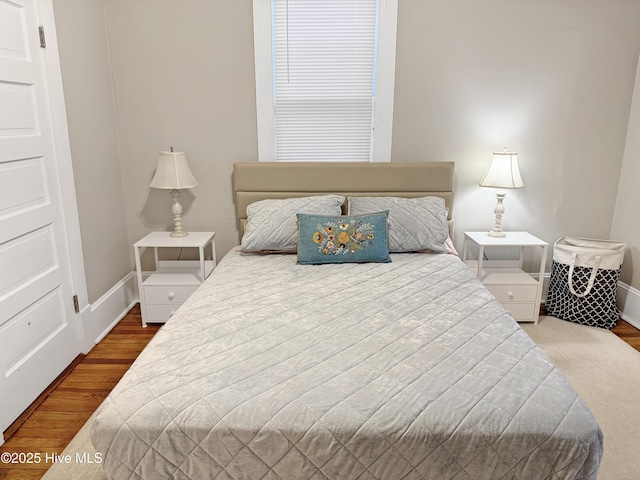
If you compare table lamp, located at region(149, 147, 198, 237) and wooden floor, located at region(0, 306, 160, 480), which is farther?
table lamp, located at region(149, 147, 198, 237)

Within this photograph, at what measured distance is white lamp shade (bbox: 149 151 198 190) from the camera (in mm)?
3092

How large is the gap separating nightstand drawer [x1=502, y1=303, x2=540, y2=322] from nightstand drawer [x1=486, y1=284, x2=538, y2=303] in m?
0.04

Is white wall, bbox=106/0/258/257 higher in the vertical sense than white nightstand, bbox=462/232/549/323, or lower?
higher

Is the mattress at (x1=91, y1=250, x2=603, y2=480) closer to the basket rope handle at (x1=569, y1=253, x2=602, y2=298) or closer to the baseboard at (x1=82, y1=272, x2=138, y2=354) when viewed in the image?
the baseboard at (x1=82, y1=272, x2=138, y2=354)

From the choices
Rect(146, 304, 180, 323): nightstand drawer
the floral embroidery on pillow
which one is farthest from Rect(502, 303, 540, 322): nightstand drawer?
Rect(146, 304, 180, 323): nightstand drawer

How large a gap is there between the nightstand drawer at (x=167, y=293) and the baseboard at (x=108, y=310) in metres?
0.26

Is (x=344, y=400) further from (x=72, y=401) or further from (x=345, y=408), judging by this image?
(x=72, y=401)

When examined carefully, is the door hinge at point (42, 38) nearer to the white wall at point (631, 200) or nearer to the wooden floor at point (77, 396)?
the wooden floor at point (77, 396)

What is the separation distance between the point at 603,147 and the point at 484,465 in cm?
284

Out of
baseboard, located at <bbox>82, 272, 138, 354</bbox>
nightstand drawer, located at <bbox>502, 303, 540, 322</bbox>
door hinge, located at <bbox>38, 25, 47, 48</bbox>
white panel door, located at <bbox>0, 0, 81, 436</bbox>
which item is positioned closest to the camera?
white panel door, located at <bbox>0, 0, 81, 436</bbox>

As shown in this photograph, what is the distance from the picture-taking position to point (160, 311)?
3197mm

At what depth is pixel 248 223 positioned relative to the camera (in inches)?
122

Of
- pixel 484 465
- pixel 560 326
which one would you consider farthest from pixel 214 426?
pixel 560 326

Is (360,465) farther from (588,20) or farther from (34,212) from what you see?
(588,20)
